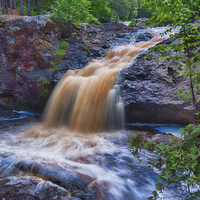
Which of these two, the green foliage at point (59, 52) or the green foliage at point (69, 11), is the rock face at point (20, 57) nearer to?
the green foliage at point (59, 52)

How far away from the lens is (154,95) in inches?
238

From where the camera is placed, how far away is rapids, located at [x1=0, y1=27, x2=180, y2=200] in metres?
3.06

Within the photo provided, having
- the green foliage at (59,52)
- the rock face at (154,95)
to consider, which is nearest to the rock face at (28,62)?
the green foliage at (59,52)

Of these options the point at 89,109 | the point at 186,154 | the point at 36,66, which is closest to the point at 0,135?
the point at 89,109

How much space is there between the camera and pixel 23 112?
875 cm

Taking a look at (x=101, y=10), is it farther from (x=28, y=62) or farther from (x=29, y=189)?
(x=29, y=189)

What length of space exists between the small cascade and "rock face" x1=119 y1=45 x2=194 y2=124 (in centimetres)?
44

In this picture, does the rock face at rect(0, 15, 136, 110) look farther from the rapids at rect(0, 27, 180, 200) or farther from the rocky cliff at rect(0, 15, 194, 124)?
the rapids at rect(0, 27, 180, 200)

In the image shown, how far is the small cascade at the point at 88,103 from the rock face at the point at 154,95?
0.44m

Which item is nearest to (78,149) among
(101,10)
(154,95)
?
(154,95)

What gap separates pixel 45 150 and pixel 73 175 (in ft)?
5.18

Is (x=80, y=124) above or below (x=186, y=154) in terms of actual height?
below

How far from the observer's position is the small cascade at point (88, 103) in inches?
245

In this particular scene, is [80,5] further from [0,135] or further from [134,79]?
[0,135]
